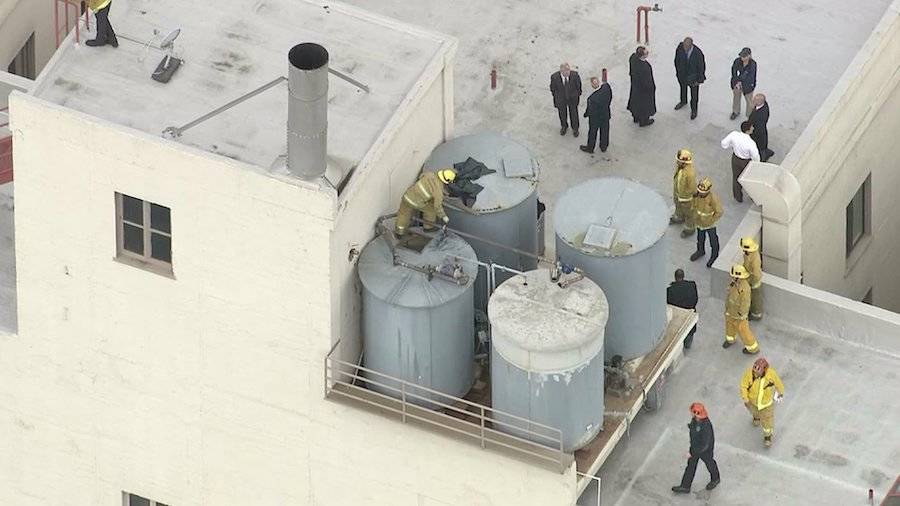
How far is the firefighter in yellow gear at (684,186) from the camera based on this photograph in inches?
2301

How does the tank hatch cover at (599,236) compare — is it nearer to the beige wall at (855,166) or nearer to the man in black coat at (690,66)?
the beige wall at (855,166)

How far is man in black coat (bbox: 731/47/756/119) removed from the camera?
208 feet

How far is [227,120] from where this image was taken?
169 feet

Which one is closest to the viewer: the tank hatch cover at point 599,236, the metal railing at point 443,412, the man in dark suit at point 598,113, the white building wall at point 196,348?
the white building wall at point 196,348

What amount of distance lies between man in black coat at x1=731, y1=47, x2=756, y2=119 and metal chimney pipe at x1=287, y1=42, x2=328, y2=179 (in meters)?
16.3

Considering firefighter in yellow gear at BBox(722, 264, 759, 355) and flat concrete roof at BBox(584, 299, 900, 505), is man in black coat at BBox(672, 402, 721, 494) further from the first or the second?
firefighter in yellow gear at BBox(722, 264, 759, 355)

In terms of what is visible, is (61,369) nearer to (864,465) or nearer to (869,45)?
(864,465)

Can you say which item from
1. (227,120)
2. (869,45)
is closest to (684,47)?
(869,45)

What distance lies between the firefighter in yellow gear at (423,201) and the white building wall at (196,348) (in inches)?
21.2

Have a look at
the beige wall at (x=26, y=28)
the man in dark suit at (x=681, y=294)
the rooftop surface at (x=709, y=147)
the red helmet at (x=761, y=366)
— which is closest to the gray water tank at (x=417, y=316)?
the rooftop surface at (x=709, y=147)

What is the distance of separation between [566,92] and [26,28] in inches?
474

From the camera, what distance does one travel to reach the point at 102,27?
52.3m

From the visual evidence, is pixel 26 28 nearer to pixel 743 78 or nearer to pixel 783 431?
pixel 743 78

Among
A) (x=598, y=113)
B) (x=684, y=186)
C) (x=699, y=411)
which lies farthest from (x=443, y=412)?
(x=598, y=113)
